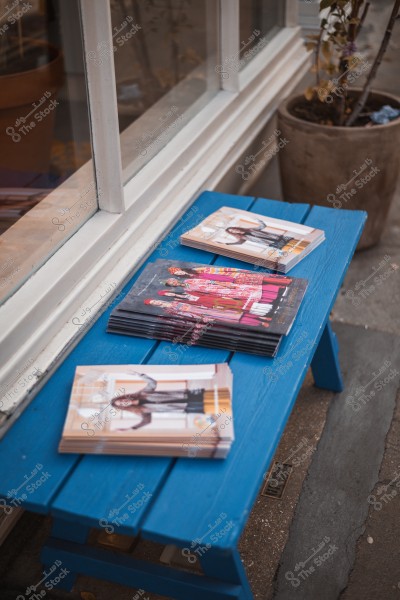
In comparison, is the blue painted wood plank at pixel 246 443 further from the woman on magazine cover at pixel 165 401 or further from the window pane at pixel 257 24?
the window pane at pixel 257 24

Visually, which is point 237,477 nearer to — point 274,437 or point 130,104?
point 274,437

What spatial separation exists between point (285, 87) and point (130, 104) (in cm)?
122

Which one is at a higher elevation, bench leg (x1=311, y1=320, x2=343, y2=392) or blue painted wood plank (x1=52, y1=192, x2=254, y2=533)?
blue painted wood plank (x1=52, y1=192, x2=254, y2=533)

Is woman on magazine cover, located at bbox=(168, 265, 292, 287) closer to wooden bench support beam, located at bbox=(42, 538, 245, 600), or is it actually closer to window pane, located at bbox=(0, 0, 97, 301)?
window pane, located at bbox=(0, 0, 97, 301)

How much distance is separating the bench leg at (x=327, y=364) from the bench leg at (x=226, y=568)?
0.99m

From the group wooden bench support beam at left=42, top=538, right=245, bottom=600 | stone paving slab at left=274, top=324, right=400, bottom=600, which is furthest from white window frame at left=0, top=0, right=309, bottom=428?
stone paving slab at left=274, top=324, right=400, bottom=600

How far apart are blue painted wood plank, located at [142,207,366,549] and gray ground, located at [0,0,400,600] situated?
579mm

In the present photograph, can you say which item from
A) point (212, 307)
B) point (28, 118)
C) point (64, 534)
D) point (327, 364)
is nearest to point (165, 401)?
point (212, 307)

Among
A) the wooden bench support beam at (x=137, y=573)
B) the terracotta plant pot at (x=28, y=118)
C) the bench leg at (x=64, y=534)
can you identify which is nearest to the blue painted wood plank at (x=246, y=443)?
the wooden bench support beam at (x=137, y=573)

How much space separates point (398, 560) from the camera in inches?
78.8

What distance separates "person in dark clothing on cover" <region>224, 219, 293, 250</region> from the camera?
2223 millimetres

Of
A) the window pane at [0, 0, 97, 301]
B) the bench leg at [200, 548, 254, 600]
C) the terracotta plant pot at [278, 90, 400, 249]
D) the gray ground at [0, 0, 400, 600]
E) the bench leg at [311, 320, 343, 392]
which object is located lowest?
the gray ground at [0, 0, 400, 600]

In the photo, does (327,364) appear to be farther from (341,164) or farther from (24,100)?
(24,100)

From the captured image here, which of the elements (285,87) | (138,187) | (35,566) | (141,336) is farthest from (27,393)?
(285,87)
